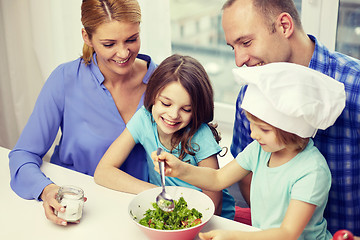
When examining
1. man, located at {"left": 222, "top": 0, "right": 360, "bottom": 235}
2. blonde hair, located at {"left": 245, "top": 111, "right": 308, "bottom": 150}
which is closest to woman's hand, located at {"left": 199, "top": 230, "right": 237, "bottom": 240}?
blonde hair, located at {"left": 245, "top": 111, "right": 308, "bottom": 150}

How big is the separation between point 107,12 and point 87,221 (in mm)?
790

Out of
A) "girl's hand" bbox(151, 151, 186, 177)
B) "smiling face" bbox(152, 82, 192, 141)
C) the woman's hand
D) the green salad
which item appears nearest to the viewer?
the woman's hand

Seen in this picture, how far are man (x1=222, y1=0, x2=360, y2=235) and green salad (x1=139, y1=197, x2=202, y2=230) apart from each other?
23.6 inches

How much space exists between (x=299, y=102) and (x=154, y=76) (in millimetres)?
650

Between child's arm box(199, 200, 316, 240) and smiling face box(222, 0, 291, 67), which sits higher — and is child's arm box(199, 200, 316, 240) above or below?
below

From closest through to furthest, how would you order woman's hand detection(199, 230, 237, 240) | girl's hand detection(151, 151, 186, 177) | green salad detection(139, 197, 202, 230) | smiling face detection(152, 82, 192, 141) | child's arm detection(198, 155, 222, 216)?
1. woman's hand detection(199, 230, 237, 240)
2. green salad detection(139, 197, 202, 230)
3. girl's hand detection(151, 151, 186, 177)
4. smiling face detection(152, 82, 192, 141)
5. child's arm detection(198, 155, 222, 216)

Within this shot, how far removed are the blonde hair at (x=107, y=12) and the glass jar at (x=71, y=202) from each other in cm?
67

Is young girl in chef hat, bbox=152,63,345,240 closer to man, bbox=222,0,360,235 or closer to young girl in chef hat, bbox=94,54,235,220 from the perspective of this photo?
young girl in chef hat, bbox=94,54,235,220

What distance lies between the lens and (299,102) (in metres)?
1.21

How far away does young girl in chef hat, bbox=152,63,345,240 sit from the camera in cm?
124

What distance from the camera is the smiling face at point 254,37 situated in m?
1.71

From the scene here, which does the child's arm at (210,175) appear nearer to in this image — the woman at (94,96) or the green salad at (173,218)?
the green salad at (173,218)

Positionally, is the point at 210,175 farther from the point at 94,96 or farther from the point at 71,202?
the point at 94,96

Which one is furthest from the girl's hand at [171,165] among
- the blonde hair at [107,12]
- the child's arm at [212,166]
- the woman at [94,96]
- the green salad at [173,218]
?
the blonde hair at [107,12]
